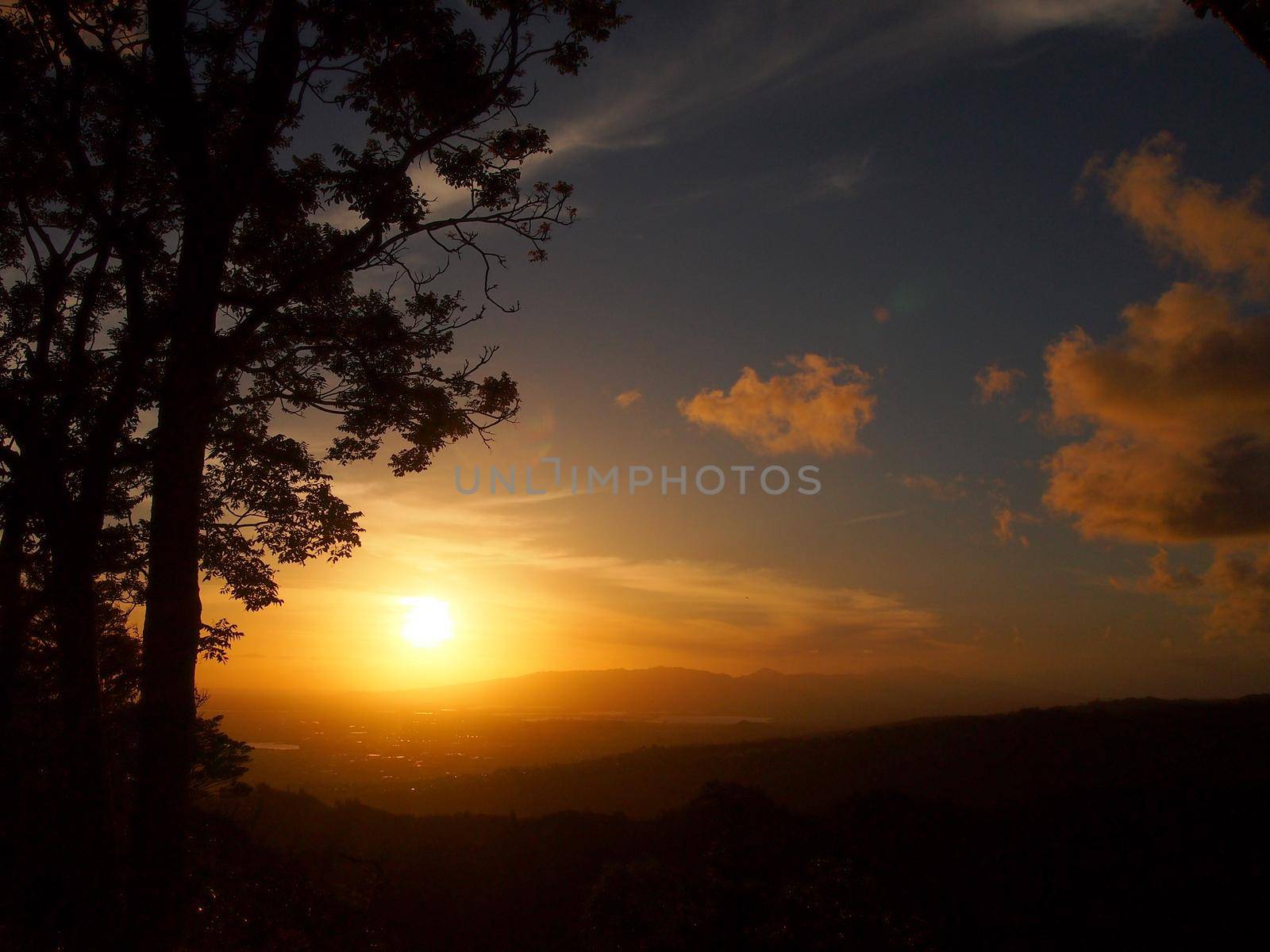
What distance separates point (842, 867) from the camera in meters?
16.2

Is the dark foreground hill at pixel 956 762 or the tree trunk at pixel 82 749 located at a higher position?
the tree trunk at pixel 82 749

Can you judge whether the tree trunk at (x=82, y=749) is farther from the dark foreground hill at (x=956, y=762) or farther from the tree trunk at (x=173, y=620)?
the dark foreground hill at (x=956, y=762)

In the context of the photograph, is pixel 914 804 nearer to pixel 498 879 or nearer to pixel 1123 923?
pixel 1123 923

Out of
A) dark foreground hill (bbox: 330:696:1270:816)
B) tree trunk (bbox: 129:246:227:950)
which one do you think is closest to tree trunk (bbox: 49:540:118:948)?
tree trunk (bbox: 129:246:227:950)

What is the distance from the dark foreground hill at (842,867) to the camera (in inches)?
538

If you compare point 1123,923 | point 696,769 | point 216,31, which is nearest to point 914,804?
point 1123,923

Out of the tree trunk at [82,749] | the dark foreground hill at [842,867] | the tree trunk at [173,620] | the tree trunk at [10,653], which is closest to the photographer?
the tree trunk at [173,620]

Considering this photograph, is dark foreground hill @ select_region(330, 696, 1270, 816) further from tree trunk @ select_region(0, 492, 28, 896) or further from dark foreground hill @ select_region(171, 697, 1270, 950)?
tree trunk @ select_region(0, 492, 28, 896)

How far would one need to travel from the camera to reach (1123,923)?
15.4 m

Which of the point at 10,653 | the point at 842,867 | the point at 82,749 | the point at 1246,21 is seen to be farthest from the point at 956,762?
the point at 1246,21

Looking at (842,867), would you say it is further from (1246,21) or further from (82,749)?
(1246,21)

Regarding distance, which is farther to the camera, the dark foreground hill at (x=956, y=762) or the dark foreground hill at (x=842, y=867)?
the dark foreground hill at (x=956, y=762)

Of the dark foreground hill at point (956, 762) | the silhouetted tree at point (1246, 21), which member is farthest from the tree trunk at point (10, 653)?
the dark foreground hill at point (956, 762)

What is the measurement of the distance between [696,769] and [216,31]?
225ft
